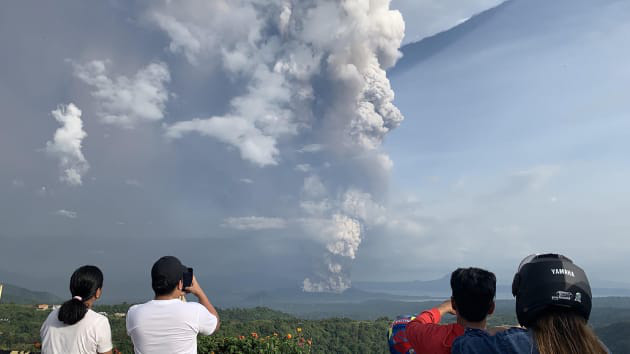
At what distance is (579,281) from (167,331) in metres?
2.84

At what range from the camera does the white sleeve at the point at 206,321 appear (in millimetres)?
3412

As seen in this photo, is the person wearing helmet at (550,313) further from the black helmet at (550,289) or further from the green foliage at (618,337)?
the green foliage at (618,337)

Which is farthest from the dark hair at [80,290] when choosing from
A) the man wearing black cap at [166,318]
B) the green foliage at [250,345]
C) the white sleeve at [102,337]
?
the green foliage at [250,345]

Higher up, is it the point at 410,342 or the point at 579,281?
the point at 579,281

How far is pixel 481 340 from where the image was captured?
188 cm

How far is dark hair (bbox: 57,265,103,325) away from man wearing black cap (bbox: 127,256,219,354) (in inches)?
19.5

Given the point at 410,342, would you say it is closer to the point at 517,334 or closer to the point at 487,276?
the point at 487,276

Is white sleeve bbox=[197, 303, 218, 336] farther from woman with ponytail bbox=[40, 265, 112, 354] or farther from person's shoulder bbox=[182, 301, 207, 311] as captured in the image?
woman with ponytail bbox=[40, 265, 112, 354]

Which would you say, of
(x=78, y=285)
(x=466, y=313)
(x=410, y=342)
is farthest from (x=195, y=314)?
(x=466, y=313)

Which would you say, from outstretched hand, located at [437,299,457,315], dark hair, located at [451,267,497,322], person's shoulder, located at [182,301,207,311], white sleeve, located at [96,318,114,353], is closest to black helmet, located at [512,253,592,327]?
dark hair, located at [451,267,497,322]

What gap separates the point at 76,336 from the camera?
3539 millimetres

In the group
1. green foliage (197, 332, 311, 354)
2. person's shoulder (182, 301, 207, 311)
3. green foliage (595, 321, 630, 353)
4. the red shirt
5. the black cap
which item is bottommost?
green foliage (595, 321, 630, 353)

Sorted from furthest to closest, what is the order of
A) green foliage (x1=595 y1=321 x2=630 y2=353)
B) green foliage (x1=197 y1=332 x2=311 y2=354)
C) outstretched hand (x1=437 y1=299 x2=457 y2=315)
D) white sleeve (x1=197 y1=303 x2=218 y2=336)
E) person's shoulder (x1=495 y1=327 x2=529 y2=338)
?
green foliage (x1=595 y1=321 x2=630 y2=353)
green foliage (x1=197 y1=332 x2=311 y2=354)
white sleeve (x1=197 y1=303 x2=218 y2=336)
outstretched hand (x1=437 y1=299 x2=457 y2=315)
person's shoulder (x1=495 y1=327 x2=529 y2=338)

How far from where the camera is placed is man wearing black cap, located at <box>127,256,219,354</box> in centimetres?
329
